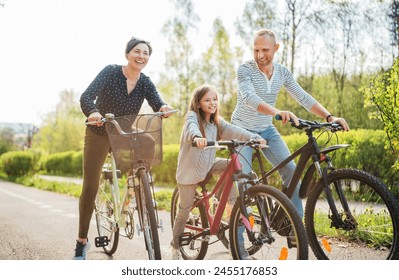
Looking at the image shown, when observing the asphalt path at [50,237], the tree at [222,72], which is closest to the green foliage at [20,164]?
the asphalt path at [50,237]

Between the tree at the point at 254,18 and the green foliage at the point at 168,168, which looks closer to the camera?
the tree at the point at 254,18

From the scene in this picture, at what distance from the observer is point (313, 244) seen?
2.87 meters

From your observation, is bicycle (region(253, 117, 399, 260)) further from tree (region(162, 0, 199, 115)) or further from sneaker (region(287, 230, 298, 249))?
tree (region(162, 0, 199, 115))

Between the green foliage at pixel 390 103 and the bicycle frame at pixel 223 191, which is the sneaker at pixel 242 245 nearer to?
the bicycle frame at pixel 223 191

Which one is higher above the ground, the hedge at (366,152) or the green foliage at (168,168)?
the hedge at (366,152)

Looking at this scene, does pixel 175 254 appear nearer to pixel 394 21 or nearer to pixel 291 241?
pixel 291 241

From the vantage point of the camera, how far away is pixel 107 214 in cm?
384

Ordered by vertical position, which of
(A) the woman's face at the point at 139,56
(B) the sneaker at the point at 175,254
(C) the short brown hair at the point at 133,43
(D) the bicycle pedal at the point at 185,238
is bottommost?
(B) the sneaker at the point at 175,254

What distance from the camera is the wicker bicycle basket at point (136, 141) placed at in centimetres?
310

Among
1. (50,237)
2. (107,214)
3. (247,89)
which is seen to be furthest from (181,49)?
(247,89)

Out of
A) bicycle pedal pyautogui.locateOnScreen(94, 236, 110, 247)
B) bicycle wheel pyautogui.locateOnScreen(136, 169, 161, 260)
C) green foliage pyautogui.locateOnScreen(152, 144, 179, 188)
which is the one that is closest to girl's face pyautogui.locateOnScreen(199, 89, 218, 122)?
bicycle wheel pyautogui.locateOnScreen(136, 169, 161, 260)

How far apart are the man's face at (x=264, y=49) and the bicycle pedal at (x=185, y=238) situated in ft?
3.96

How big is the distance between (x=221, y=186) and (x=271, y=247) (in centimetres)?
50

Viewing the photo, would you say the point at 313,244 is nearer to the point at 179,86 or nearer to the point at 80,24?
the point at 80,24
